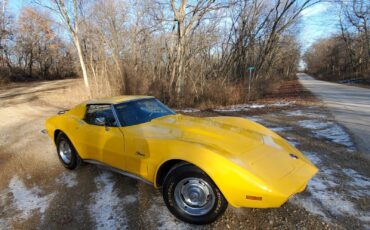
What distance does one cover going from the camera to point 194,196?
8.80 feet

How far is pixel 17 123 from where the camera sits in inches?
330

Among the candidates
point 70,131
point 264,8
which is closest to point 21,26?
point 264,8

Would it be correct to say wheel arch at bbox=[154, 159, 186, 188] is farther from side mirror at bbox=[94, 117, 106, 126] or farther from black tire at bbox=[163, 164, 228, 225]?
side mirror at bbox=[94, 117, 106, 126]

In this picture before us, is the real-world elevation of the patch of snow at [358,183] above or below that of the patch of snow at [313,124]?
below

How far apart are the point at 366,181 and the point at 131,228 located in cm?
340

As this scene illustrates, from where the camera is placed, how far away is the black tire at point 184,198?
2543 millimetres

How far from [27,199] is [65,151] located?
119cm

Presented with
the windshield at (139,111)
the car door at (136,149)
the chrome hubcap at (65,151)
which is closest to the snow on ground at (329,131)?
the windshield at (139,111)

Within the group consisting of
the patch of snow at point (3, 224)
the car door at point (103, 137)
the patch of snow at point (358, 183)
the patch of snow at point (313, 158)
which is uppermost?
the car door at point (103, 137)

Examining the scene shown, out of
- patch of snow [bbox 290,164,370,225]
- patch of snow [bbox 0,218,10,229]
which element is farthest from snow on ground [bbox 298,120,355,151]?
patch of snow [bbox 0,218,10,229]

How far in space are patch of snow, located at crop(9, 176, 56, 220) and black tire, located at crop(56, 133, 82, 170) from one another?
2.21 feet

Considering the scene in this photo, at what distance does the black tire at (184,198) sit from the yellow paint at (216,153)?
0.13 meters

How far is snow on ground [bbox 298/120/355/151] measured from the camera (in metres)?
5.45

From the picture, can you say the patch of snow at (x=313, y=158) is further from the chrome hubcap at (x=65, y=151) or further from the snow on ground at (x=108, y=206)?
the chrome hubcap at (x=65, y=151)
